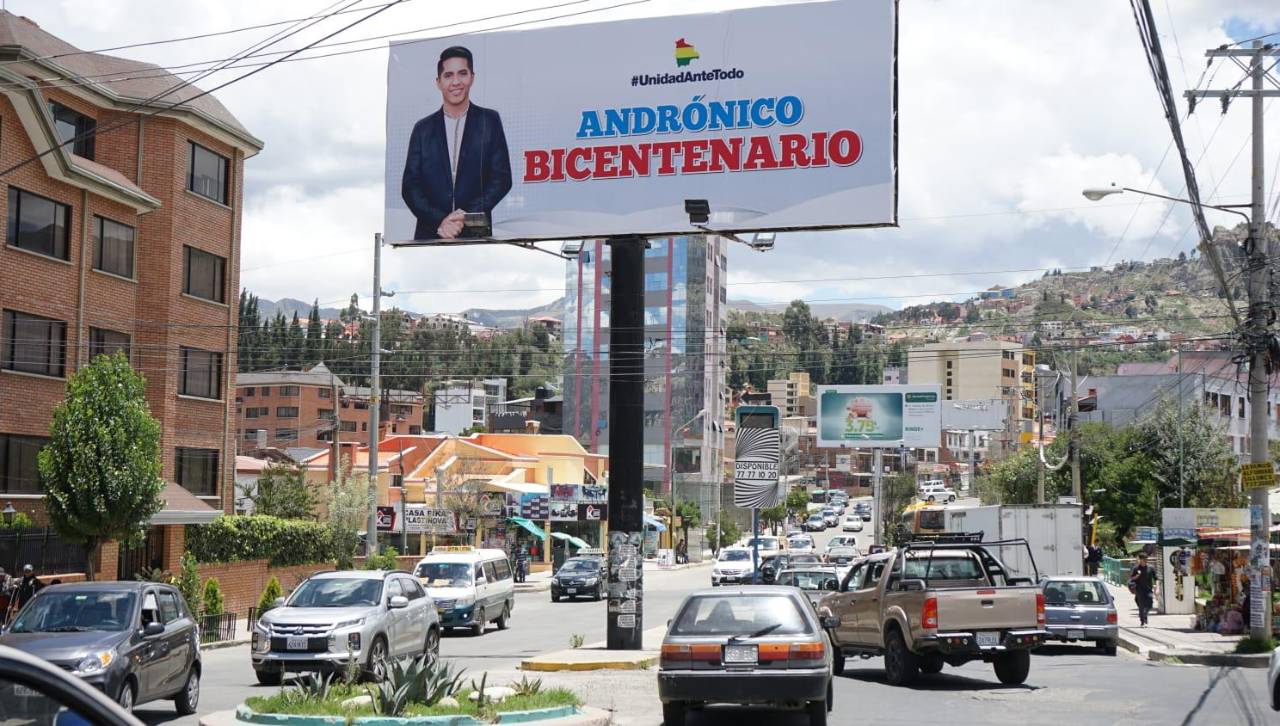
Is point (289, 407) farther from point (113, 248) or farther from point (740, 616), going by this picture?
point (740, 616)

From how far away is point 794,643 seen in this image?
46.3 ft

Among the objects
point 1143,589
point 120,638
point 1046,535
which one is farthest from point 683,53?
point 1046,535

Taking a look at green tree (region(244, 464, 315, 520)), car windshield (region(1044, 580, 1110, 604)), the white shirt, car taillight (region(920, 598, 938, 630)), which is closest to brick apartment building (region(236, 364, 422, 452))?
green tree (region(244, 464, 315, 520))

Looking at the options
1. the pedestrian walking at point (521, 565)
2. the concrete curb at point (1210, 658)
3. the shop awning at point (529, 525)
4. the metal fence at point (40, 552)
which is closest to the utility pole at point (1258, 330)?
the concrete curb at point (1210, 658)

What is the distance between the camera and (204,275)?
4269 cm

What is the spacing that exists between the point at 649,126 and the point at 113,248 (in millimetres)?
18640

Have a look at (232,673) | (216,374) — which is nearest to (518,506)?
(216,374)

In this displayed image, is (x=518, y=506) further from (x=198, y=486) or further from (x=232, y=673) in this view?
Result: (x=232, y=673)

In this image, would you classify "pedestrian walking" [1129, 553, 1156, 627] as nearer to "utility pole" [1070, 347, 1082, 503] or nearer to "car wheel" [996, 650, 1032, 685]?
"car wheel" [996, 650, 1032, 685]

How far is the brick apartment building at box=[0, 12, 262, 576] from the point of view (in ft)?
112

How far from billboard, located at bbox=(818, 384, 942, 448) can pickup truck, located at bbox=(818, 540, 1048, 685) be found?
213ft

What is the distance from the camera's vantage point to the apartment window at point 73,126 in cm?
3722

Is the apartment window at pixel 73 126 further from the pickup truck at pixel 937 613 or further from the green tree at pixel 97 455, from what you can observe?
the pickup truck at pixel 937 613

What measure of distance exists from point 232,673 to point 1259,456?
65.7 feet
